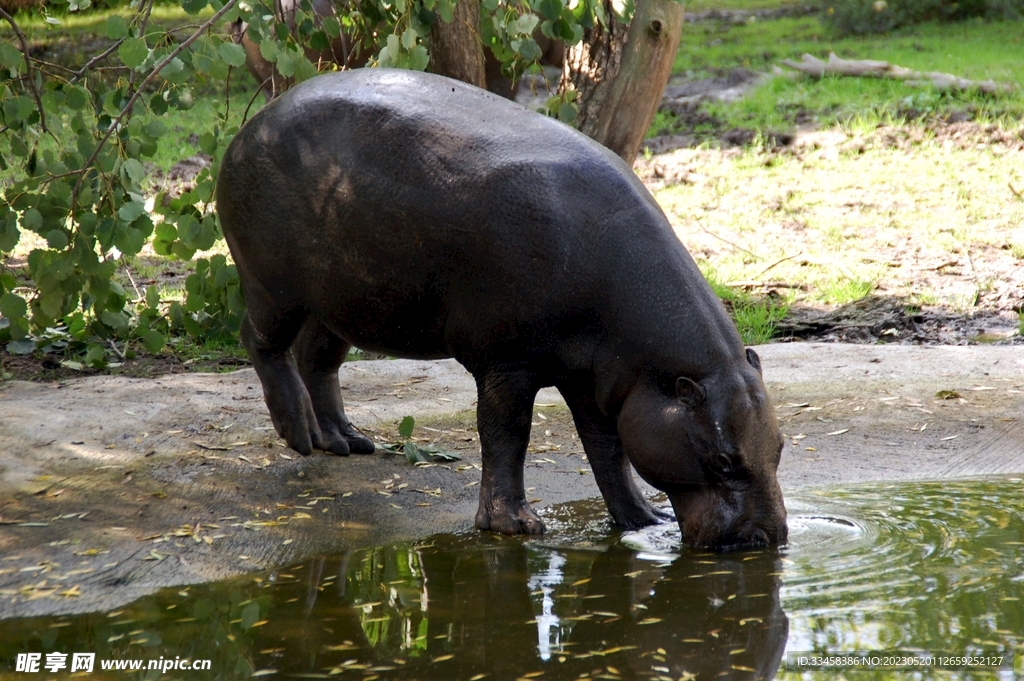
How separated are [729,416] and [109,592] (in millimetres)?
1940

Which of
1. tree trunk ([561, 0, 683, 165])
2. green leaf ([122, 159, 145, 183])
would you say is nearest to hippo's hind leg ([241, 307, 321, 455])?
green leaf ([122, 159, 145, 183])

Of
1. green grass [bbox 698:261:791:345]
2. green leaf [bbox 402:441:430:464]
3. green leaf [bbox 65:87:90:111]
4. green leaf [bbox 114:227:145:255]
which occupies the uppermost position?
green leaf [bbox 65:87:90:111]

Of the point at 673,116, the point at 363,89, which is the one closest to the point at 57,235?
the point at 363,89

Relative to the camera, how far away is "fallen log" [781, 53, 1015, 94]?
1163 centimetres

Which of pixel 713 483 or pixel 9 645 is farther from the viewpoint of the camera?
pixel 713 483

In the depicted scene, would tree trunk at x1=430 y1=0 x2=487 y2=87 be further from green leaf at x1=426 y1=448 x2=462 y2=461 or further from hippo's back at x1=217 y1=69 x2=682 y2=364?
green leaf at x1=426 y1=448 x2=462 y2=461

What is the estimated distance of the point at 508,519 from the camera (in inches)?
161

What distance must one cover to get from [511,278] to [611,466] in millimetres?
822

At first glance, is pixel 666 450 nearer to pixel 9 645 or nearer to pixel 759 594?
pixel 759 594

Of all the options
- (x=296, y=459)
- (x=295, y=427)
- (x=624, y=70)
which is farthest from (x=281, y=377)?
(x=624, y=70)

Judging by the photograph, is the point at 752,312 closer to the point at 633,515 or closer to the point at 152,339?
the point at 633,515

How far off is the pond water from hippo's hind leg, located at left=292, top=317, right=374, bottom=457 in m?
0.95

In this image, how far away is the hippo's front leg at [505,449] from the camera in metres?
4.05

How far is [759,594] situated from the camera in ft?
11.1
